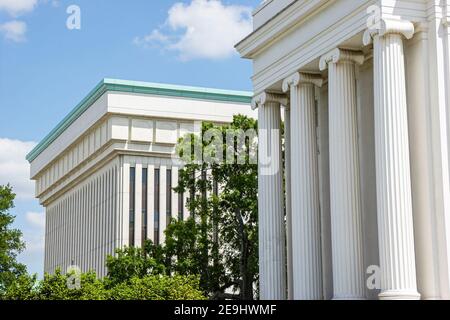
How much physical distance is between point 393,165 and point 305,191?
7549 millimetres

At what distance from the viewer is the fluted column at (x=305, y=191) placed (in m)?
36.8

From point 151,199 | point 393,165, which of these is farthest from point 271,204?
point 151,199

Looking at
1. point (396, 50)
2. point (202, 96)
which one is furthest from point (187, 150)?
point (202, 96)

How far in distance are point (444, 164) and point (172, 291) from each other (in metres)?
24.9

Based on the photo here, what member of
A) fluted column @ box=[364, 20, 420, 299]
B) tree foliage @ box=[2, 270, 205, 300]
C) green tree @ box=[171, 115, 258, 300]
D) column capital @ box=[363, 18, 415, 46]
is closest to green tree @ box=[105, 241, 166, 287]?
green tree @ box=[171, 115, 258, 300]

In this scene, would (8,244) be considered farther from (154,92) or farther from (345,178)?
(345,178)

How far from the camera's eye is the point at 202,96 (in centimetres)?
10606

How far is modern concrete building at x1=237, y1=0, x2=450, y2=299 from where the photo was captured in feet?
99.5

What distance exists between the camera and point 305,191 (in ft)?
123

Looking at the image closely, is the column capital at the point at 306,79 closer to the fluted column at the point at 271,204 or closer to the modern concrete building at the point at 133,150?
the fluted column at the point at 271,204

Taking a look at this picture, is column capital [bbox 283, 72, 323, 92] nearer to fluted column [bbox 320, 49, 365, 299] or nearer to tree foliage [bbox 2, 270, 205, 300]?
fluted column [bbox 320, 49, 365, 299]
